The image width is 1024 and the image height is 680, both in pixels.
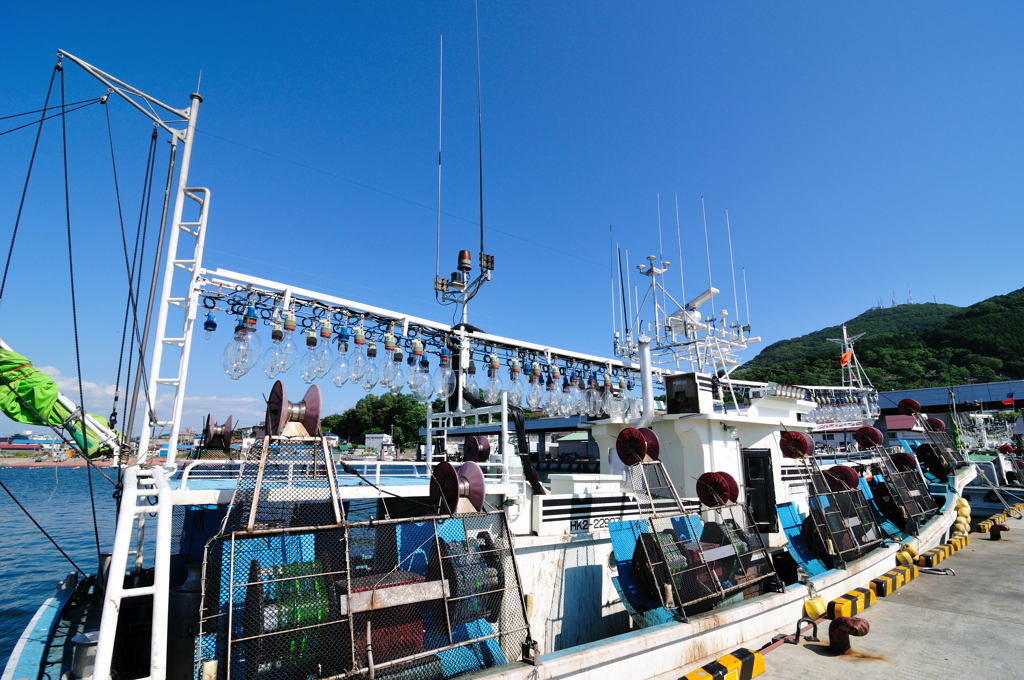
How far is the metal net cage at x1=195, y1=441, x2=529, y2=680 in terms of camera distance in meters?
3.90

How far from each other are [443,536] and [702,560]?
370 cm

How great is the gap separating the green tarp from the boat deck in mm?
9661

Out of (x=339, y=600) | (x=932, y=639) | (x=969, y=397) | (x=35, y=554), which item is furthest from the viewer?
(x=969, y=397)

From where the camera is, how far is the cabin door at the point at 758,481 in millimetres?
12281

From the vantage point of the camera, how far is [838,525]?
9555 mm

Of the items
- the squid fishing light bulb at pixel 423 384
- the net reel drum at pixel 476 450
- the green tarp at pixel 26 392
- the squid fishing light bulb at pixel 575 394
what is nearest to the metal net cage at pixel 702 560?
the net reel drum at pixel 476 450

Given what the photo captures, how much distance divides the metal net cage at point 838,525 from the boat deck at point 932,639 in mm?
923

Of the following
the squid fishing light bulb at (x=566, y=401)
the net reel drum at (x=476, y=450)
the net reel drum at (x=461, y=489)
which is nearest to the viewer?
the net reel drum at (x=461, y=489)

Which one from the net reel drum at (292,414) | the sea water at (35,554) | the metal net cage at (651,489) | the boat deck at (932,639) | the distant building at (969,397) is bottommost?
the sea water at (35,554)

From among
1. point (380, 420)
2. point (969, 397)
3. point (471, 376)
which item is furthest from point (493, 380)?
point (380, 420)

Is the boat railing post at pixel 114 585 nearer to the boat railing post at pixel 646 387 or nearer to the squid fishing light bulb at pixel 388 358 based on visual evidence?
the squid fishing light bulb at pixel 388 358

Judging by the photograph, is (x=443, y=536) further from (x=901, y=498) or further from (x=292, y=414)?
(x=901, y=498)

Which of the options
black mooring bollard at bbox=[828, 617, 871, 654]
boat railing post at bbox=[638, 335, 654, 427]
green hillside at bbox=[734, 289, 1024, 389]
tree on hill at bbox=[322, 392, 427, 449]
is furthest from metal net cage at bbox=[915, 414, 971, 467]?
green hillside at bbox=[734, 289, 1024, 389]

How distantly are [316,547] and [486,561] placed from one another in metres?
1.86
